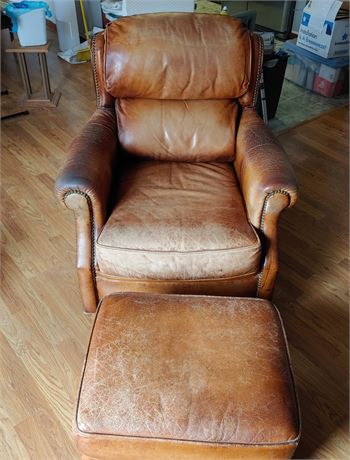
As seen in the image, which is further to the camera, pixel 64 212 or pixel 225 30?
pixel 64 212

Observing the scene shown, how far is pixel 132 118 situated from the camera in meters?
1.70

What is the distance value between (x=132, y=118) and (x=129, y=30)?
32 cm

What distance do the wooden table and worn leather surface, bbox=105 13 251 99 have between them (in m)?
1.35

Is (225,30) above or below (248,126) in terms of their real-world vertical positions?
above

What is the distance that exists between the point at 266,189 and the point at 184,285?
397 millimetres

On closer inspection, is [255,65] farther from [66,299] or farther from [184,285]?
[66,299]

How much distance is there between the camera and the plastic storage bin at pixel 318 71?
309 cm

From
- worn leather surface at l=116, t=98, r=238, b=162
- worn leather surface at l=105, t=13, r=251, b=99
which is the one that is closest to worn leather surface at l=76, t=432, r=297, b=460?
worn leather surface at l=116, t=98, r=238, b=162

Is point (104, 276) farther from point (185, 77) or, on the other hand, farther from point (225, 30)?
point (225, 30)

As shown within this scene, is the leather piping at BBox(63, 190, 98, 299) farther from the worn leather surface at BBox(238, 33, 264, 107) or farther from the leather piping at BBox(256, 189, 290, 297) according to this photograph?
the worn leather surface at BBox(238, 33, 264, 107)

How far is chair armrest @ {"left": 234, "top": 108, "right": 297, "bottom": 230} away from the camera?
4.38ft

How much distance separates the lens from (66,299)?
165 cm

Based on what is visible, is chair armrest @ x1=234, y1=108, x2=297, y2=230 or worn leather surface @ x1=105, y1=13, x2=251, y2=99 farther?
worn leather surface @ x1=105, y1=13, x2=251, y2=99

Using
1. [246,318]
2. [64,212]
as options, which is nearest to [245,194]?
[246,318]
